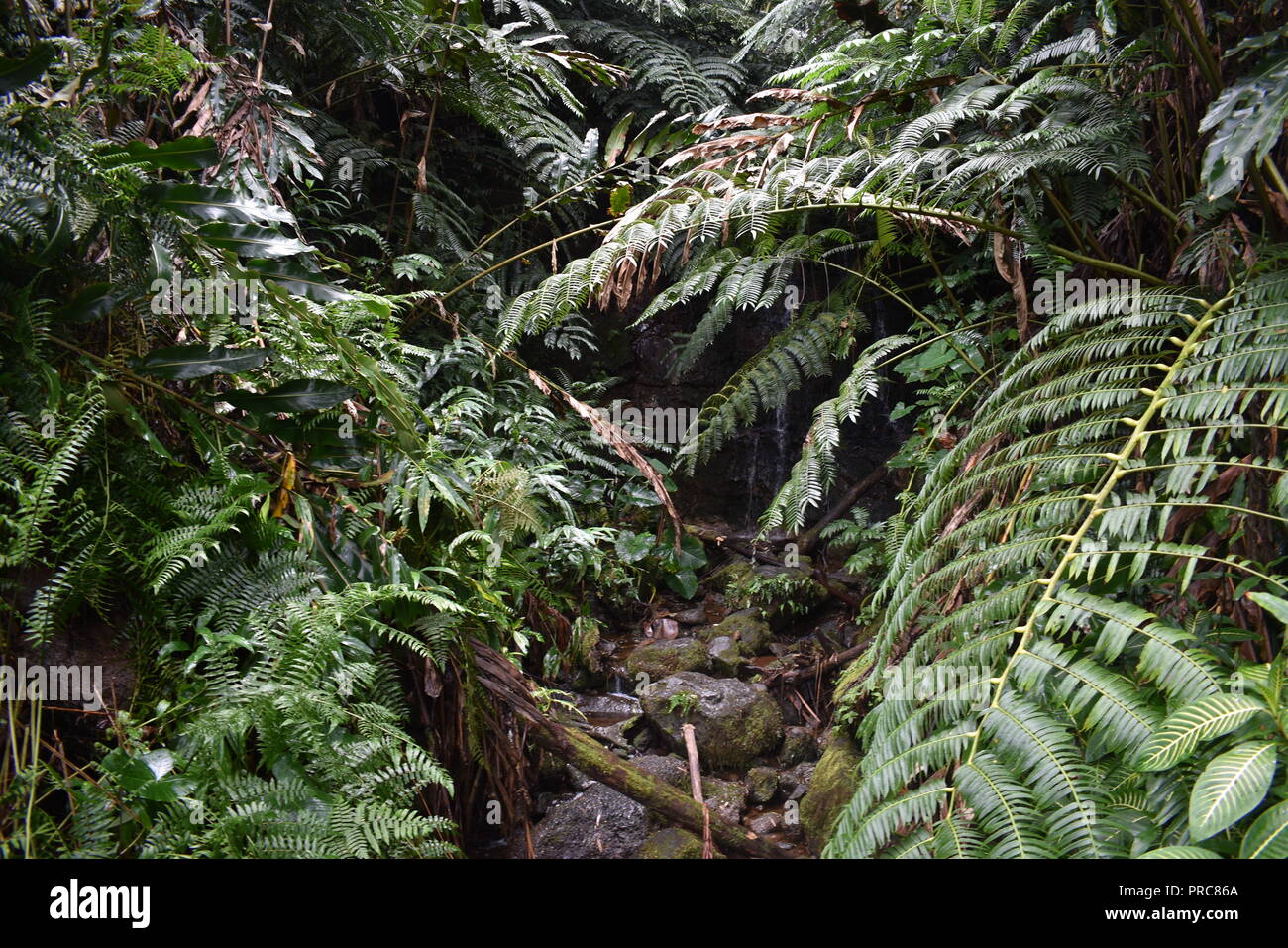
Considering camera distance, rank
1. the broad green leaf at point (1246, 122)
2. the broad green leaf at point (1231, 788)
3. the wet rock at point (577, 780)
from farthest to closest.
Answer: the wet rock at point (577, 780) → the broad green leaf at point (1246, 122) → the broad green leaf at point (1231, 788)

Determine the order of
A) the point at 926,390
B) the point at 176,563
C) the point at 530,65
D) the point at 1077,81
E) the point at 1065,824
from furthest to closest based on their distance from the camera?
the point at 926,390
the point at 530,65
the point at 1077,81
the point at 176,563
the point at 1065,824

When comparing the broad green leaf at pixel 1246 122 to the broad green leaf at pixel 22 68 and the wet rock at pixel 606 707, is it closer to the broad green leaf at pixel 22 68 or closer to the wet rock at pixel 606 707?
the broad green leaf at pixel 22 68

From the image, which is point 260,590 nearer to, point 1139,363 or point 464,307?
point 1139,363

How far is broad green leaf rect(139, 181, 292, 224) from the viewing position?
4.48ft

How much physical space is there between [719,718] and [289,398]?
2.18 meters

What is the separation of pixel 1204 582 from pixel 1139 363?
0.42 m

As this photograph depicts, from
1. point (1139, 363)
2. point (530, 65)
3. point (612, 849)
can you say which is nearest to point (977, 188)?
point (1139, 363)

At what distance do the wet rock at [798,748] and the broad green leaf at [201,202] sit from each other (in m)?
2.68

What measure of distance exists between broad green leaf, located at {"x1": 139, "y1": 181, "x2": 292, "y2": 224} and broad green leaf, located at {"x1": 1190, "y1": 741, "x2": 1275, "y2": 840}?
70.1 inches

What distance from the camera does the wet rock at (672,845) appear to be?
7.23 ft

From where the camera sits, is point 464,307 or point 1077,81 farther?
point 464,307

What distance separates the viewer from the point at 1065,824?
0.79 m

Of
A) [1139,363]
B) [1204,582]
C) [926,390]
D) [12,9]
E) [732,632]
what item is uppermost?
[12,9]

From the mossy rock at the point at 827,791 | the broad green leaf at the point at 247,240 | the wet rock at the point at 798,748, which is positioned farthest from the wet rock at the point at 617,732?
the broad green leaf at the point at 247,240
